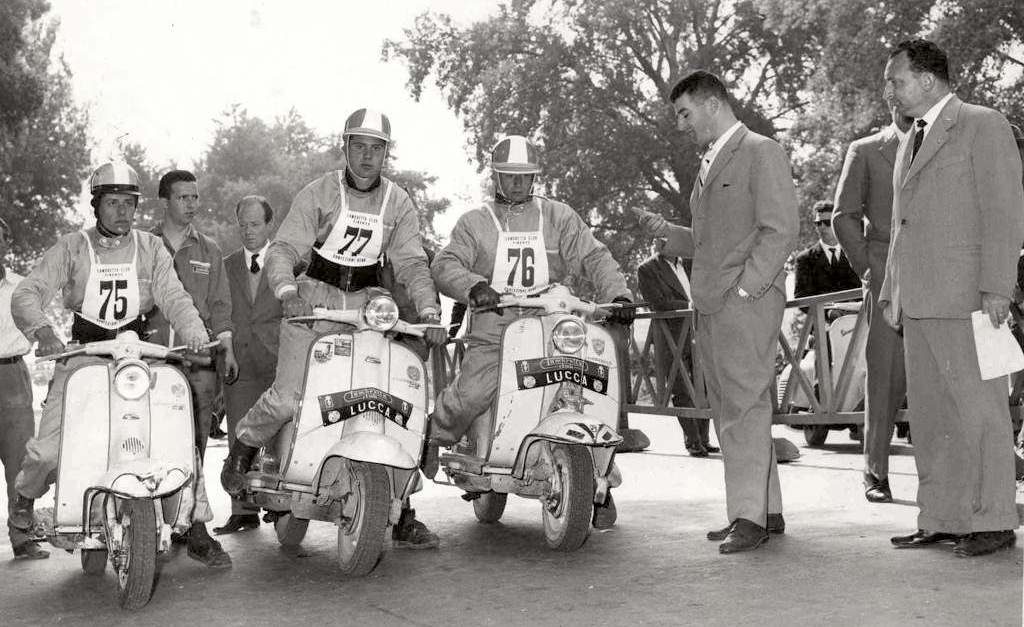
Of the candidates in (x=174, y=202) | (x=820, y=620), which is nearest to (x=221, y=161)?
(x=174, y=202)

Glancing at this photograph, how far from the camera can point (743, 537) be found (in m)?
6.04

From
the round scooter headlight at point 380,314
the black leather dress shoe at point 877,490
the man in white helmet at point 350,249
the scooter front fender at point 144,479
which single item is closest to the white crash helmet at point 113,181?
the man in white helmet at point 350,249

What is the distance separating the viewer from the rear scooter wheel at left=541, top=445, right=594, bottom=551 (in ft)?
20.1

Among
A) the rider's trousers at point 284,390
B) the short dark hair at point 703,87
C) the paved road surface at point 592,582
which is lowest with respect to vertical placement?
the paved road surface at point 592,582

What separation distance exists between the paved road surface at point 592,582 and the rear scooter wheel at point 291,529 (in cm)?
9

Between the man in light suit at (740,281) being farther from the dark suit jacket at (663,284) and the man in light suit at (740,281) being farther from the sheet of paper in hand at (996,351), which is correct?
the dark suit jacket at (663,284)

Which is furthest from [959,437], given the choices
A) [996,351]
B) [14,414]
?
[14,414]

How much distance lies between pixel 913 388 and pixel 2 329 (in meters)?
4.66

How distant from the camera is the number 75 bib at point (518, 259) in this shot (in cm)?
727

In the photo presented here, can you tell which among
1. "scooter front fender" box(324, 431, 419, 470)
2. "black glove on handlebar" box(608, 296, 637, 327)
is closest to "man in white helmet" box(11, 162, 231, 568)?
"scooter front fender" box(324, 431, 419, 470)

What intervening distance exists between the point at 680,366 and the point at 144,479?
7.40 metres

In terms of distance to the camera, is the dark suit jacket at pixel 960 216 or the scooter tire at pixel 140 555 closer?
the scooter tire at pixel 140 555

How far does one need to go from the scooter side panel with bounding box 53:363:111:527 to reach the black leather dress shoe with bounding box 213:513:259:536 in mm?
1796

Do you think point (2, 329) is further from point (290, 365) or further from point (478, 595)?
point (478, 595)
